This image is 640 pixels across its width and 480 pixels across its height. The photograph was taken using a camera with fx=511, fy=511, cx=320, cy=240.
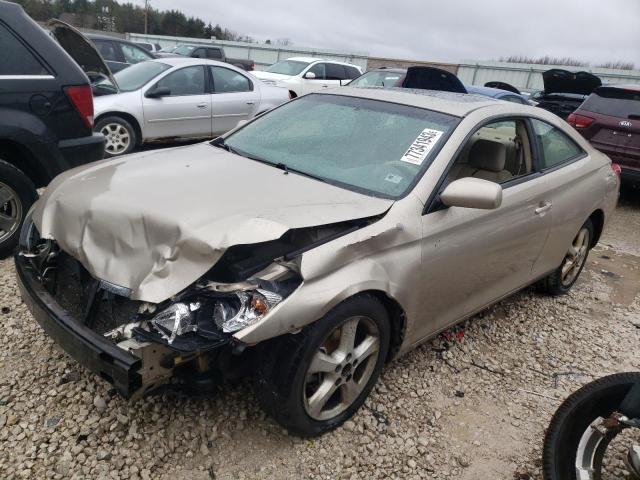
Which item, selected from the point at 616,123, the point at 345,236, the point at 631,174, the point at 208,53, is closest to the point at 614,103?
the point at 616,123

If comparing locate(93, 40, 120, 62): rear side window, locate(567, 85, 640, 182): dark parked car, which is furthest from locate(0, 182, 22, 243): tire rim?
locate(93, 40, 120, 62): rear side window

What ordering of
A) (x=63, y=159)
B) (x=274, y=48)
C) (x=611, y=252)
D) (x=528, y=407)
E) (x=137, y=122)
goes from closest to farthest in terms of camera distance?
1. (x=528, y=407)
2. (x=63, y=159)
3. (x=611, y=252)
4. (x=137, y=122)
5. (x=274, y=48)

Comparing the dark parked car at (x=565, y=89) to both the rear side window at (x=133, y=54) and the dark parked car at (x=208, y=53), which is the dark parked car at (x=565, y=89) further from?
the dark parked car at (x=208, y=53)

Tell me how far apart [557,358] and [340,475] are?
1.97 m

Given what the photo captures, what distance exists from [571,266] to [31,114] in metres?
4.49

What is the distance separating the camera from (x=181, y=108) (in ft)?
25.6

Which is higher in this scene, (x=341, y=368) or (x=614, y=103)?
(x=614, y=103)

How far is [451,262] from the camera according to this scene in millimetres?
2805

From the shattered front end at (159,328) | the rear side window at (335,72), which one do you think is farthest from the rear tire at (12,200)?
the rear side window at (335,72)

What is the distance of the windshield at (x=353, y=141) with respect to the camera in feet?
9.12

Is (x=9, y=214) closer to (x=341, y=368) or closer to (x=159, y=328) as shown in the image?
(x=159, y=328)

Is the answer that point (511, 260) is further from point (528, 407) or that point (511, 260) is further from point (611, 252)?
point (611, 252)

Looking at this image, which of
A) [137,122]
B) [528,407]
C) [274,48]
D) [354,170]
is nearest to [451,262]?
[354,170]

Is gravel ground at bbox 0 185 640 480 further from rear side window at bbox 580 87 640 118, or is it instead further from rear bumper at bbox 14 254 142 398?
rear side window at bbox 580 87 640 118
